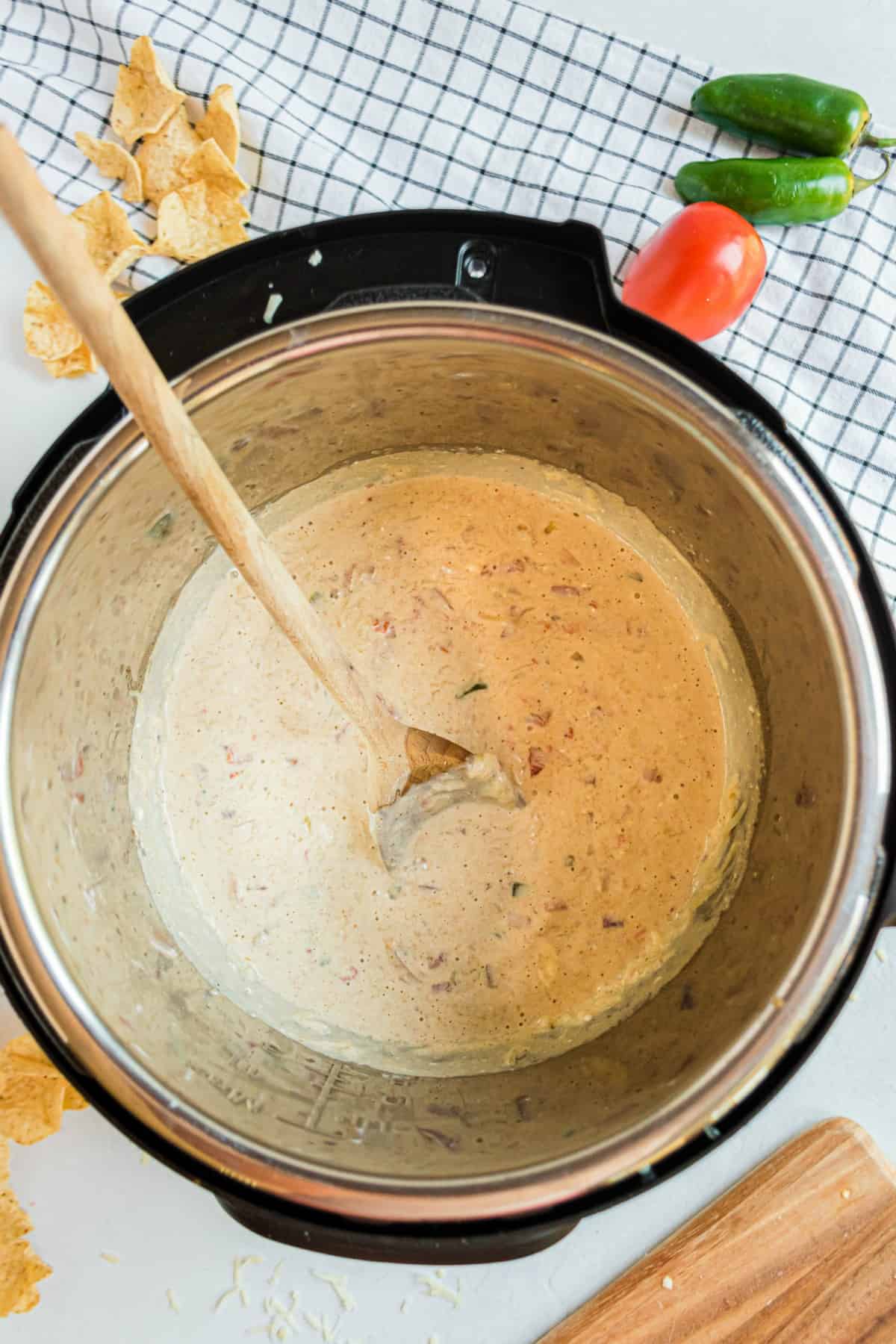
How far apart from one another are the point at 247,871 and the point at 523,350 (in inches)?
29.3

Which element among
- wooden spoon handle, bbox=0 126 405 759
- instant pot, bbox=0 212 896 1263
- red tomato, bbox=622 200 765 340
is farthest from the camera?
red tomato, bbox=622 200 765 340

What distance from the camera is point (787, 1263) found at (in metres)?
1.34

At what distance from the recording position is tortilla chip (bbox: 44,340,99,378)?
4.31 feet

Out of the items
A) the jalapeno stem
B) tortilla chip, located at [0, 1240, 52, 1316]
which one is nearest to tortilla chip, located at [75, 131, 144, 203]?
the jalapeno stem

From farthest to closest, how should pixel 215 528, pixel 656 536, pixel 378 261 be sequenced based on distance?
1. pixel 656 536
2. pixel 378 261
3. pixel 215 528

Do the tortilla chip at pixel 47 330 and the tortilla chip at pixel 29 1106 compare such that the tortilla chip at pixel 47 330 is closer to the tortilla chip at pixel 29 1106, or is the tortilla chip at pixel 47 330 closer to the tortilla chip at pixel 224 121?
the tortilla chip at pixel 224 121

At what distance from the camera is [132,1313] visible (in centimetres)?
133

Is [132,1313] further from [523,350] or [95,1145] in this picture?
[523,350]

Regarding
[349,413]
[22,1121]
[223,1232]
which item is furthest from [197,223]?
[223,1232]

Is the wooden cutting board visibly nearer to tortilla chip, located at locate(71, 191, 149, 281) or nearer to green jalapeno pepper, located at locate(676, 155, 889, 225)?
green jalapeno pepper, located at locate(676, 155, 889, 225)

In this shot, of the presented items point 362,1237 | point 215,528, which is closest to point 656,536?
point 215,528

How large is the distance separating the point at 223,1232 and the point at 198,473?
101 centimetres

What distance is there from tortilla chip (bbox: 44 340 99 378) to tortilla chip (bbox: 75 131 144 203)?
200 mm

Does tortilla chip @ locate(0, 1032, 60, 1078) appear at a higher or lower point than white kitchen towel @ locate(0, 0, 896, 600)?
lower
